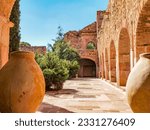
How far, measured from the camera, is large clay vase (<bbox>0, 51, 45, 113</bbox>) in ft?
9.59

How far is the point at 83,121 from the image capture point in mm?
2168

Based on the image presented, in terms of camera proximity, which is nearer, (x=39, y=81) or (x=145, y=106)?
(x=145, y=106)

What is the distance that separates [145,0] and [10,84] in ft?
11.8

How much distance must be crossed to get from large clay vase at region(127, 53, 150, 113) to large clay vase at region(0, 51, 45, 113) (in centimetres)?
113

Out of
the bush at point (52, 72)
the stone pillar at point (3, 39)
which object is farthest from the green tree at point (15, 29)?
the stone pillar at point (3, 39)

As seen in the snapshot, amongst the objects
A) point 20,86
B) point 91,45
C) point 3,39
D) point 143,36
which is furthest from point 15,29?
point 91,45

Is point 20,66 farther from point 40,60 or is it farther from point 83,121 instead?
point 40,60

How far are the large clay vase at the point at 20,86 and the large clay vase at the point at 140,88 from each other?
3.69ft

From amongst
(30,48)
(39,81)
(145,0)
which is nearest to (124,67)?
(145,0)

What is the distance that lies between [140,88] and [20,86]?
4.44ft

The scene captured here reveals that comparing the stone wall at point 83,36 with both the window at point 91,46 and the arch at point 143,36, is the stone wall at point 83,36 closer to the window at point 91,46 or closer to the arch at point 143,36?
the window at point 91,46

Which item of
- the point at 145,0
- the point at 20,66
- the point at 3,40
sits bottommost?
the point at 20,66

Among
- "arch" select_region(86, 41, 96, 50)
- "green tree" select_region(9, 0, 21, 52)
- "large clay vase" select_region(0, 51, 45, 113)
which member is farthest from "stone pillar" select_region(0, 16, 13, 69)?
"arch" select_region(86, 41, 96, 50)

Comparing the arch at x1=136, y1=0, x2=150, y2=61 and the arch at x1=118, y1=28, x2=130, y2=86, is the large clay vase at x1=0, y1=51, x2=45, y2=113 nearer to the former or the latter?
the arch at x1=136, y1=0, x2=150, y2=61
